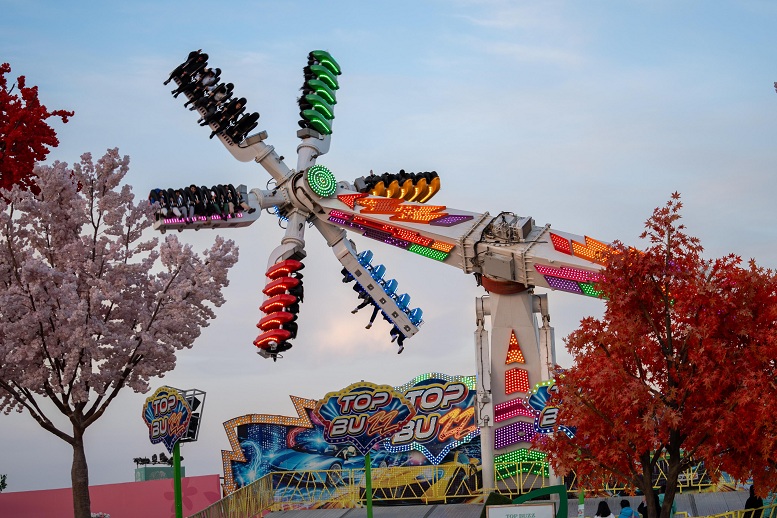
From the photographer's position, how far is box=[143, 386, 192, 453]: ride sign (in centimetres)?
2878

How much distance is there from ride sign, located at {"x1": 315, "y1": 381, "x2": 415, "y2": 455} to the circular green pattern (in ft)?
21.6

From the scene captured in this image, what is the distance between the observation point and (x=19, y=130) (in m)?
19.2

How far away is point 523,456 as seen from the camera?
3828 centimetres

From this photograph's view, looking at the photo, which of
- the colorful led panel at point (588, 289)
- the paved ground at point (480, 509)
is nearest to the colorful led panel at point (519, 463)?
the paved ground at point (480, 509)

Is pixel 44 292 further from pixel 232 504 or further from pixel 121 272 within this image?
pixel 232 504

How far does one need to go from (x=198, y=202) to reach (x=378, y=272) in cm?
622

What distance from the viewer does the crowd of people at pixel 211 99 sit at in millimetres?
40062

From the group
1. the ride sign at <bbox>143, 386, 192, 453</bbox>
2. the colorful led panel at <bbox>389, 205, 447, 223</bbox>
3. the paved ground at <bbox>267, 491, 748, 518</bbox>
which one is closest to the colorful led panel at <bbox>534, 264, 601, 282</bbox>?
the colorful led panel at <bbox>389, 205, 447, 223</bbox>

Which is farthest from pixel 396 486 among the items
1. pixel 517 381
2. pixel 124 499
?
pixel 124 499

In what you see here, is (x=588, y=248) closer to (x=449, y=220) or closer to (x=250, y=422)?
(x=449, y=220)

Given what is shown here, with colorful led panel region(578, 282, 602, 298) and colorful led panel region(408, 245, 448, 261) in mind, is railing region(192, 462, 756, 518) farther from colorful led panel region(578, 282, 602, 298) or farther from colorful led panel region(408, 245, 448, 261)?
colorful led panel region(408, 245, 448, 261)

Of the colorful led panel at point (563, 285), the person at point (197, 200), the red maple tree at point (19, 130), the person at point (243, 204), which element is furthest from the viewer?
the person at point (243, 204)

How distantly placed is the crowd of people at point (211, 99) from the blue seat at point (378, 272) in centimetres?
630

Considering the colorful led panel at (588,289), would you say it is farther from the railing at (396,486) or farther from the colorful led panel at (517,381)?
the railing at (396,486)
